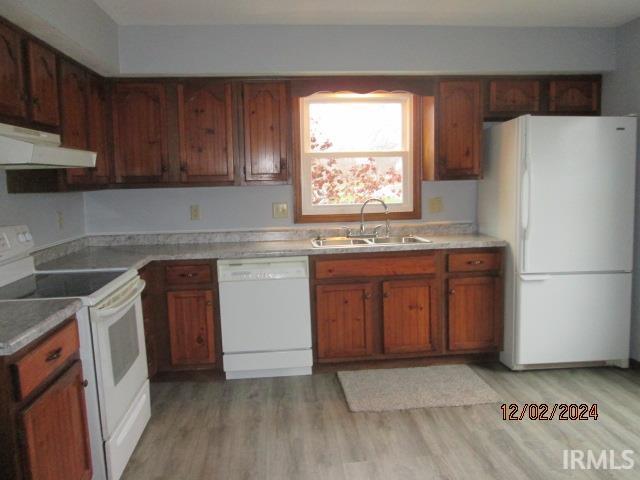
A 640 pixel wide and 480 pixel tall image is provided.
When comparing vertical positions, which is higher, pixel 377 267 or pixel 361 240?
pixel 361 240

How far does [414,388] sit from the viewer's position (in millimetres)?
2947

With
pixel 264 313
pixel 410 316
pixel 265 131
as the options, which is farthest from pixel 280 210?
pixel 410 316

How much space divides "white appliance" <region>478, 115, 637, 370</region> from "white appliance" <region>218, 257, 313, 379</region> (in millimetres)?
1413

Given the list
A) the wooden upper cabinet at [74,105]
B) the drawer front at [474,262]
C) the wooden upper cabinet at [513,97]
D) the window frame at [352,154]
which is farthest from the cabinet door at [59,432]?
the wooden upper cabinet at [513,97]

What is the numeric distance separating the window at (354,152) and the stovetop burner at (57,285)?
166 cm

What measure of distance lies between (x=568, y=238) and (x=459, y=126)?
41.6 inches

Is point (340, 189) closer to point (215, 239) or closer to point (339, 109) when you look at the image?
point (339, 109)

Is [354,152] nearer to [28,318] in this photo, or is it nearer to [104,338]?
[104,338]

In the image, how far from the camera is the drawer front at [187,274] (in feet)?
10.0

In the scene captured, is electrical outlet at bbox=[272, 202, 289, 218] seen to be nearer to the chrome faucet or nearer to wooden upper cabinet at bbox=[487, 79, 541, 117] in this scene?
the chrome faucet

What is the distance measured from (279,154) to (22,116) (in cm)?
157

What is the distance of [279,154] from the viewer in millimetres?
3307

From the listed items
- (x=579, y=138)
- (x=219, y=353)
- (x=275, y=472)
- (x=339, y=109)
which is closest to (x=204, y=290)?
(x=219, y=353)

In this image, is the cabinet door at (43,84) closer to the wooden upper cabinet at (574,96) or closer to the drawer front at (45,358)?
the drawer front at (45,358)
